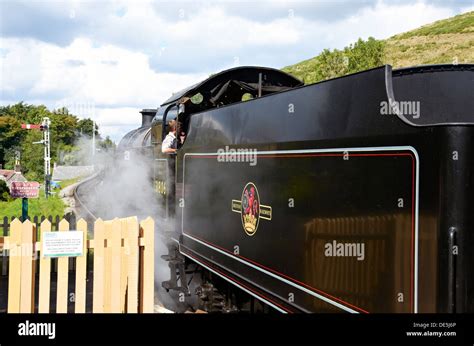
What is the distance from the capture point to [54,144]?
81.8 feet

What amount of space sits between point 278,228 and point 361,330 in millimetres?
1181

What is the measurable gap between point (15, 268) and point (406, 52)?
138ft

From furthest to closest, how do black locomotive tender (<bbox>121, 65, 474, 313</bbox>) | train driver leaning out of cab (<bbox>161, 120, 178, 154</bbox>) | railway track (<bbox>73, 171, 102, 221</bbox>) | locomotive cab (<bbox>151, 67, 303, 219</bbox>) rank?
railway track (<bbox>73, 171, 102, 221</bbox>), train driver leaning out of cab (<bbox>161, 120, 178, 154</bbox>), locomotive cab (<bbox>151, 67, 303, 219</bbox>), black locomotive tender (<bbox>121, 65, 474, 313</bbox>)

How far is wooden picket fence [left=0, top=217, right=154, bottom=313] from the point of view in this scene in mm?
4277

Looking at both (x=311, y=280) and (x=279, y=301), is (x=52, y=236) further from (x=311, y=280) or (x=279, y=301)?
(x=311, y=280)

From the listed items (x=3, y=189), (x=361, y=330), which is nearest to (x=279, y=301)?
(x=361, y=330)

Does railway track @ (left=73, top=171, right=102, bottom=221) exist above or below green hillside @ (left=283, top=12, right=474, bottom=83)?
below

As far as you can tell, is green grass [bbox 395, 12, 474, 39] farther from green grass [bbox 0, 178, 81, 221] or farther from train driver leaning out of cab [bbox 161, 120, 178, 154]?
train driver leaning out of cab [bbox 161, 120, 178, 154]

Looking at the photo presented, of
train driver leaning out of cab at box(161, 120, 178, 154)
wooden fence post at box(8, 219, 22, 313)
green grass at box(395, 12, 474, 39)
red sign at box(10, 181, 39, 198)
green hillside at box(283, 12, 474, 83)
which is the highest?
green grass at box(395, 12, 474, 39)

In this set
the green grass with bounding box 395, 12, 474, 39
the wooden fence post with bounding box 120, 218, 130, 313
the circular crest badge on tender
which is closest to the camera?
the circular crest badge on tender

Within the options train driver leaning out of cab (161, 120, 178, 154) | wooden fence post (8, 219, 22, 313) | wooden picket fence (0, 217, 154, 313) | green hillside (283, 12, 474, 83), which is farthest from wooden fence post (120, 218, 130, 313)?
green hillside (283, 12, 474, 83)

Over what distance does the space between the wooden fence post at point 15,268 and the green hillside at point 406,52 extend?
33.4ft

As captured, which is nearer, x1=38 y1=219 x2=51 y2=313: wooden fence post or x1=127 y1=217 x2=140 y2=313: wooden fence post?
x1=38 y1=219 x2=51 y2=313: wooden fence post

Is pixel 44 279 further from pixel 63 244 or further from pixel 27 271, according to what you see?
pixel 63 244
